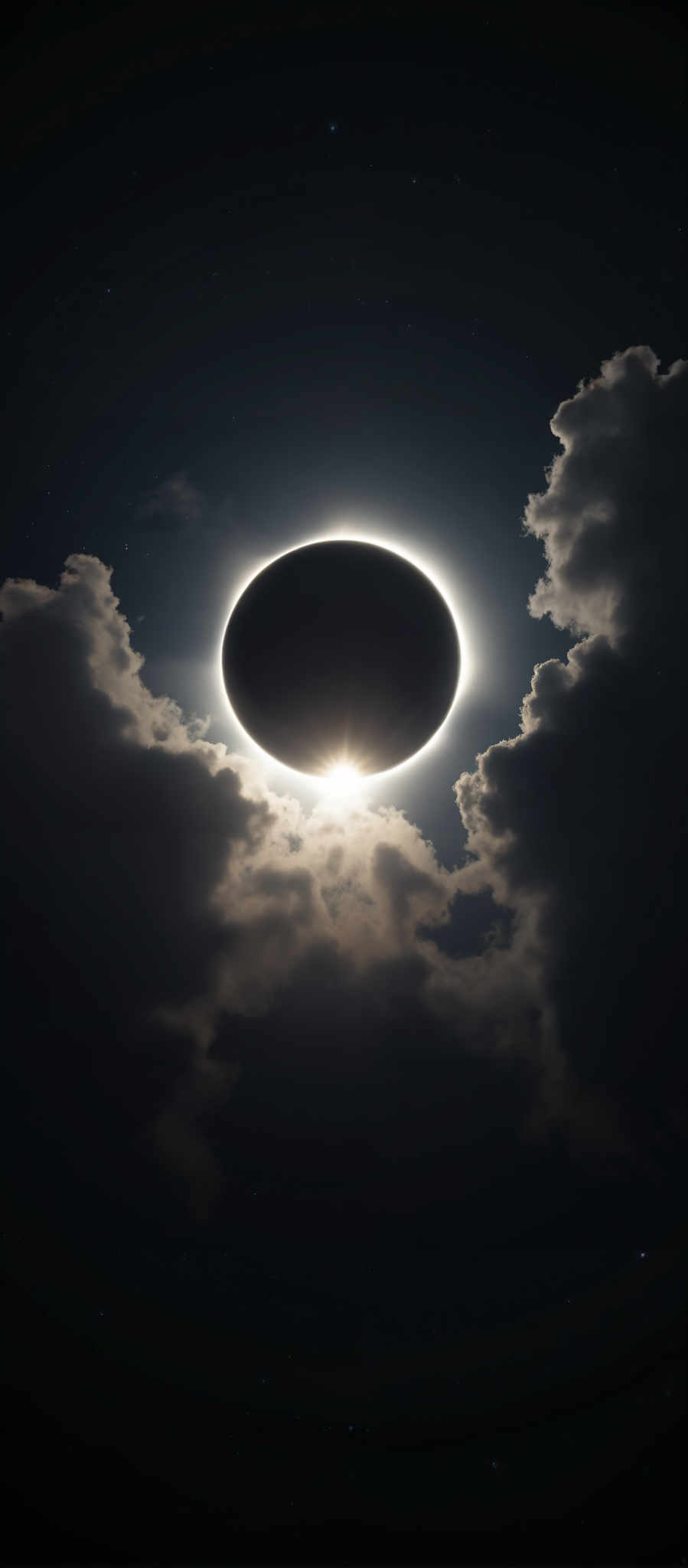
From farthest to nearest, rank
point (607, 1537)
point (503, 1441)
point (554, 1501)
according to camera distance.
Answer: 1. point (503, 1441)
2. point (554, 1501)
3. point (607, 1537)

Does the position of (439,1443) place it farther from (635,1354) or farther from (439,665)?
(439,665)

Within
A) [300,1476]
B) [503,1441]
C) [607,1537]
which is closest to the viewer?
[607,1537]

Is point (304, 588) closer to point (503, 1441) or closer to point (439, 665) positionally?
point (439, 665)

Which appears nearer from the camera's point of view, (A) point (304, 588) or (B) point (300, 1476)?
(A) point (304, 588)

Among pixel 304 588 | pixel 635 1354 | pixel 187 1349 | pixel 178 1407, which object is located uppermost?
pixel 304 588

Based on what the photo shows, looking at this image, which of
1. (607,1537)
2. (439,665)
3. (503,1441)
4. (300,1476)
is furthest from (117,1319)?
(439,665)

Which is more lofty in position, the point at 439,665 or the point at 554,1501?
the point at 439,665

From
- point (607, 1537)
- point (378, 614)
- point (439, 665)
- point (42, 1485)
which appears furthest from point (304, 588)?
point (42, 1485)
